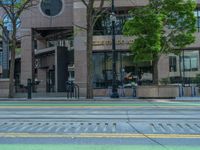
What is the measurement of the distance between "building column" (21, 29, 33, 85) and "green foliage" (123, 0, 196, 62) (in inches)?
687

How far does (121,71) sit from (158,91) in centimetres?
935

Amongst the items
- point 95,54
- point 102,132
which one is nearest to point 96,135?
point 102,132

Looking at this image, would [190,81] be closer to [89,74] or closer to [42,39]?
[89,74]

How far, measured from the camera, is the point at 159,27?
29297 millimetres

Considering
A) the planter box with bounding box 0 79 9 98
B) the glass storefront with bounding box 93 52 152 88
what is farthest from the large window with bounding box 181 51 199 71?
the planter box with bounding box 0 79 9 98

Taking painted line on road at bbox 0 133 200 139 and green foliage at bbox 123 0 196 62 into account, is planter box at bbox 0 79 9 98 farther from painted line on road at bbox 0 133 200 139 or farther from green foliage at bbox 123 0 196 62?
painted line on road at bbox 0 133 200 139

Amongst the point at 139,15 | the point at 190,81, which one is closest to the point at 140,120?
the point at 139,15

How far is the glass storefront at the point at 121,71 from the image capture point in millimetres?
38219

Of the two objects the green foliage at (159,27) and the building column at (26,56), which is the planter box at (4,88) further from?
the green foliage at (159,27)

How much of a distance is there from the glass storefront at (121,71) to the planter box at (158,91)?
8.45 metres

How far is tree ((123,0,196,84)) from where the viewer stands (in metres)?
29.3
